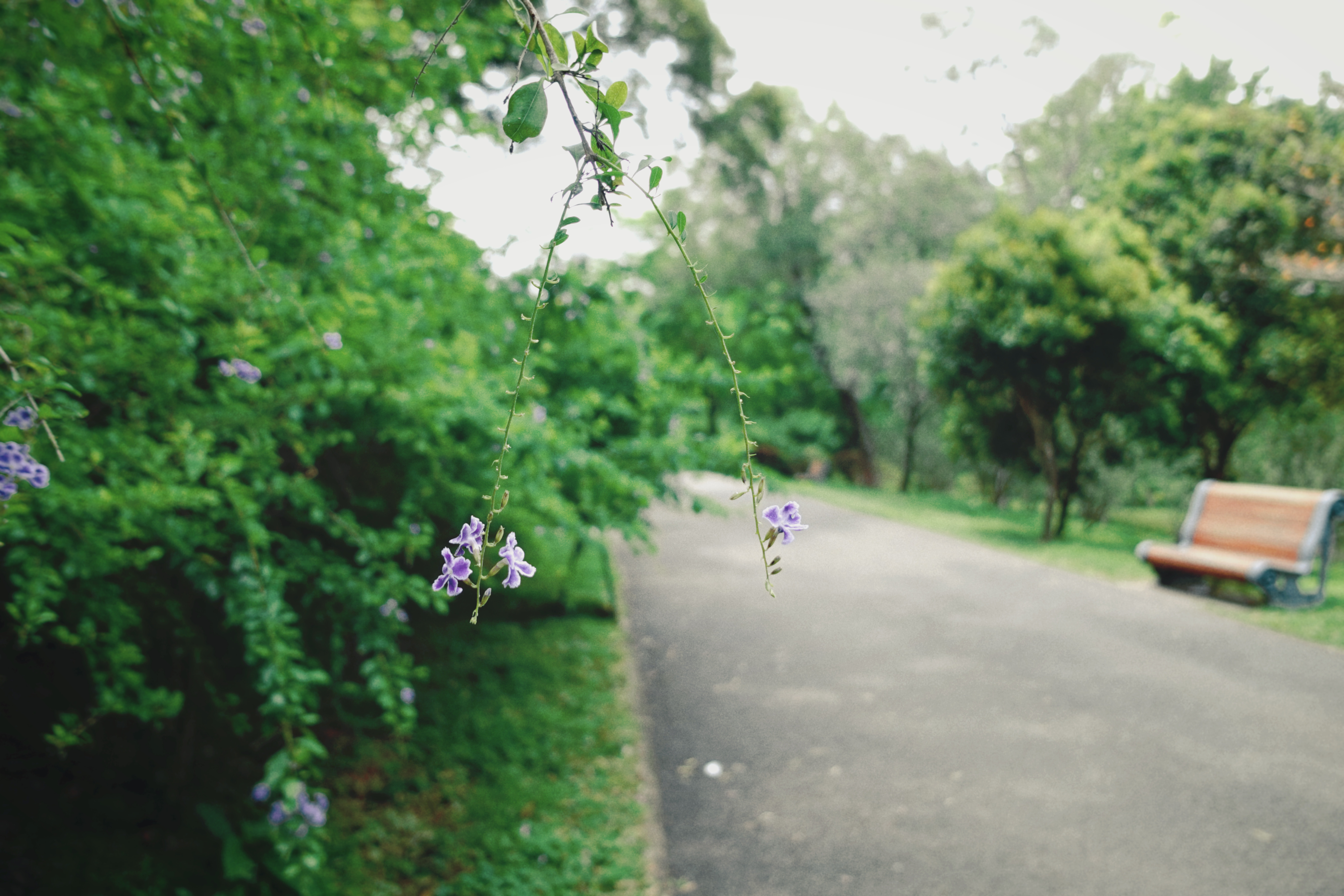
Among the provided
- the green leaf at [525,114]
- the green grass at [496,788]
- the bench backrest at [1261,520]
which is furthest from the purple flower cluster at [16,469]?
the bench backrest at [1261,520]

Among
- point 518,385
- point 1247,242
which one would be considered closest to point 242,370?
point 518,385

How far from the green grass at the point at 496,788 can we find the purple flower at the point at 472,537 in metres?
2.42

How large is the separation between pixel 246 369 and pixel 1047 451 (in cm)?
1205

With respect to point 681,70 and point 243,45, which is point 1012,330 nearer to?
point 681,70

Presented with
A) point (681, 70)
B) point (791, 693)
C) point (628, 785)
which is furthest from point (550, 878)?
point (681, 70)

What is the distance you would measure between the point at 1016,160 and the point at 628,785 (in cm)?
2407

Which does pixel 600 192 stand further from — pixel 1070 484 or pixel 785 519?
pixel 1070 484

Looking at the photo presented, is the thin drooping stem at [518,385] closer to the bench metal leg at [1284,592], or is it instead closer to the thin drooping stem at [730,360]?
the thin drooping stem at [730,360]

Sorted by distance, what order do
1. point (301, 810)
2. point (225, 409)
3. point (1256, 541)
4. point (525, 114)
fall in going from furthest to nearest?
point (1256, 541) → point (225, 409) → point (301, 810) → point (525, 114)

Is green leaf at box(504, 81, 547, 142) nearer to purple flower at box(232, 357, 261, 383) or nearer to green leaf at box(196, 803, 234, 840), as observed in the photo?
purple flower at box(232, 357, 261, 383)

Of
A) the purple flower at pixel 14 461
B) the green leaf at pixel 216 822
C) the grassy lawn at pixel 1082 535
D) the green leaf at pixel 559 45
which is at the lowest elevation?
the green leaf at pixel 216 822

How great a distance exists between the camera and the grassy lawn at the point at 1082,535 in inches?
249

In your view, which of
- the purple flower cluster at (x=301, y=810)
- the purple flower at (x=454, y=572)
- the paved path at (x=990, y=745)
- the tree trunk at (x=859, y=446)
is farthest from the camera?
the tree trunk at (x=859, y=446)

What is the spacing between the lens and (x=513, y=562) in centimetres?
102
